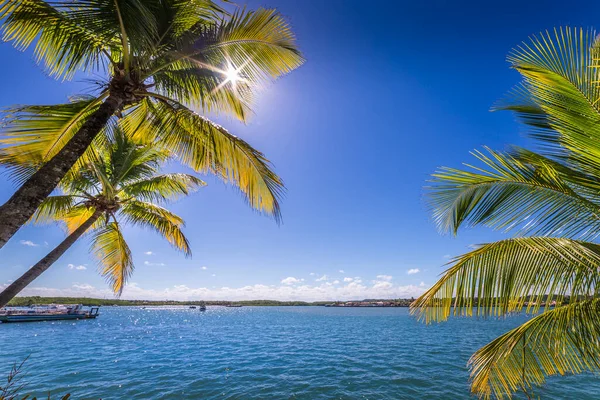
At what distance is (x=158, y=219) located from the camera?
998 cm

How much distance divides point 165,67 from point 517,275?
6.04m

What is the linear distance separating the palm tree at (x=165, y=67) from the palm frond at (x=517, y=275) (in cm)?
299

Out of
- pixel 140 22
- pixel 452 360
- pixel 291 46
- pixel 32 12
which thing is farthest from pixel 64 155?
pixel 452 360

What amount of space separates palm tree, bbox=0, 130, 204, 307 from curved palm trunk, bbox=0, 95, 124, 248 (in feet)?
10.5

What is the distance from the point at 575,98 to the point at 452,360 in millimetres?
19171

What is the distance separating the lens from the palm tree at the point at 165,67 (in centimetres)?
386

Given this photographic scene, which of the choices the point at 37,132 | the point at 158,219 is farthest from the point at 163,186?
the point at 37,132

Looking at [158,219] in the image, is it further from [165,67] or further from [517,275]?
[517,275]

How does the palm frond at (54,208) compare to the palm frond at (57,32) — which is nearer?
the palm frond at (57,32)

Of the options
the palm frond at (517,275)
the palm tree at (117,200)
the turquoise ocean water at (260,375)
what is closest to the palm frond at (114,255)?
the palm tree at (117,200)

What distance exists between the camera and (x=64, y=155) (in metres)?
3.33

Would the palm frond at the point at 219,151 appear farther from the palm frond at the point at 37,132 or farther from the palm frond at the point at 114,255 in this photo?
the palm frond at the point at 114,255

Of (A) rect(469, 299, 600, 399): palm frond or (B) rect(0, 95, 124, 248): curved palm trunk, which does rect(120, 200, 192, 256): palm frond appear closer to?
(B) rect(0, 95, 124, 248): curved palm trunk

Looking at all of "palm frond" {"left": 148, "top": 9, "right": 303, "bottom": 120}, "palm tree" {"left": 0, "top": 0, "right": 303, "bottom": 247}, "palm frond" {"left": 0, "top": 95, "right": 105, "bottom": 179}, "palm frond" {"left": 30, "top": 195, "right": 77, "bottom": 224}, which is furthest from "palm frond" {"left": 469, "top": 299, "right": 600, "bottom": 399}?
"palm frond" {"left": 30, "top": 195, "right": 77, "bottom": 224}
